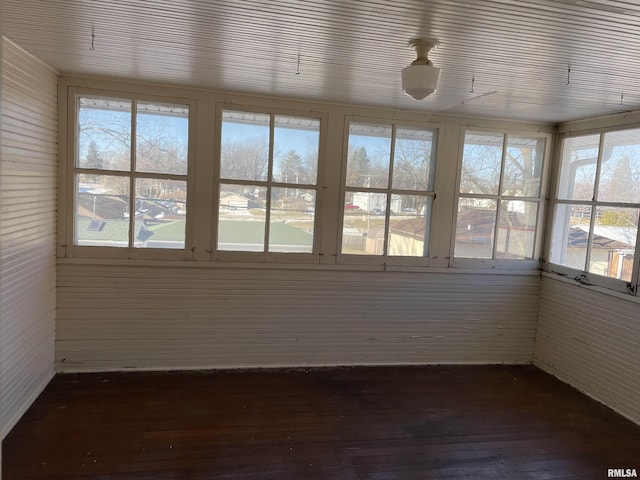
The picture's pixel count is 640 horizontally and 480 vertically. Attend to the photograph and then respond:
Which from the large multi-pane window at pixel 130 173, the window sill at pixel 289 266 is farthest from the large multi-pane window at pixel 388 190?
the large multi-pane window at pixel 130 173

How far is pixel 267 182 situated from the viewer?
362 cm

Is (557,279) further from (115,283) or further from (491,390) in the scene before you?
(115,283)

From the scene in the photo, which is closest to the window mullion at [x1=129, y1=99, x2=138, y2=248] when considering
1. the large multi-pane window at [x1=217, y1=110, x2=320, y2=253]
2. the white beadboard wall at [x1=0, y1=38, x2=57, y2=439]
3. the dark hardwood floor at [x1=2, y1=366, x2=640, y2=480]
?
the white beadboard wall at [x1=0, y1=38, x2=57, y2=439]

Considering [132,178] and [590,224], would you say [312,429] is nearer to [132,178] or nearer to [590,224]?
[132,178]

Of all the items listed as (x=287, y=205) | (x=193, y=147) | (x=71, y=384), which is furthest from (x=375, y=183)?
(x=71, y=384)

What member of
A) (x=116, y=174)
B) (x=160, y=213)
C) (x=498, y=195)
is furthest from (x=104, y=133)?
(x=498, y=195)

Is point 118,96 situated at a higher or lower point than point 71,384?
higher

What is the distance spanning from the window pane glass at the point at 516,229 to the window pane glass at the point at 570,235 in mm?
184

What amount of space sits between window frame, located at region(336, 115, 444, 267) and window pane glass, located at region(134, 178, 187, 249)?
1.26 metres

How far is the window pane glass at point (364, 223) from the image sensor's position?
3805 millimetres

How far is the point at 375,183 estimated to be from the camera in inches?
150

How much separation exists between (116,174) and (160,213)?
0.42 metres

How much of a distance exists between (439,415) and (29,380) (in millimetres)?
2733

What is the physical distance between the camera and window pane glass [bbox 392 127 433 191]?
385 centimetres
